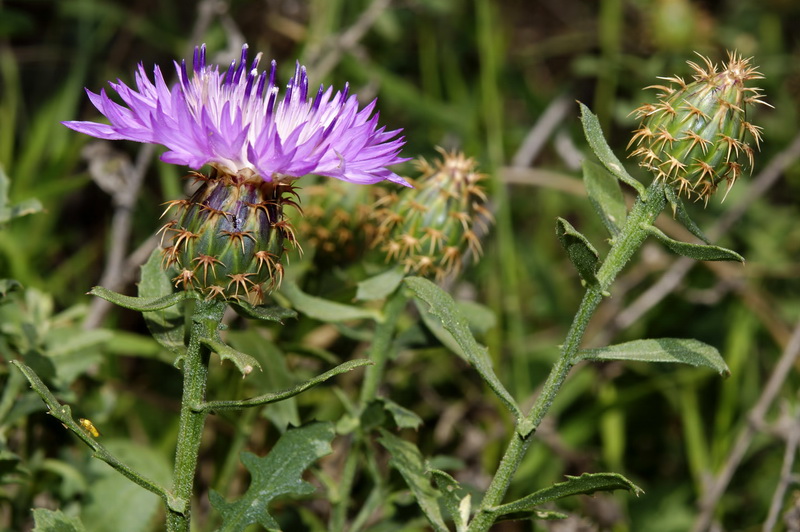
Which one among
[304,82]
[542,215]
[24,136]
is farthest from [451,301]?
[24,136]

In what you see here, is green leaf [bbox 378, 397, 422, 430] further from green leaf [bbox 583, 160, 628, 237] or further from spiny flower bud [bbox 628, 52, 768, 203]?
spiny flower bud [bbox 628, 52, 768, 203]

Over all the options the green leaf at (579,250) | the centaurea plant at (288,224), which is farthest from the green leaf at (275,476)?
the green leaf at (579,250)

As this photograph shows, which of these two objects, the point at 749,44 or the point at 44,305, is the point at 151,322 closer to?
the point at 44,305

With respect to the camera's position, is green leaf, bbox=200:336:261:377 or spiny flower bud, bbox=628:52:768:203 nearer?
green leaf, bbox=200:336:261:377

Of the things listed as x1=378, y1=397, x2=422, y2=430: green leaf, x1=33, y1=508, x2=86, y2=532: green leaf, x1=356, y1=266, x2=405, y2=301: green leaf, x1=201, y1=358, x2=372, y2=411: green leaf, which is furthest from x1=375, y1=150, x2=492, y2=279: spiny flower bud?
x1=33, y1=508, x2=86, y2=532: green leaf

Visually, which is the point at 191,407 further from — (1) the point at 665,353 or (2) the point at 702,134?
(2) the point at 702,134

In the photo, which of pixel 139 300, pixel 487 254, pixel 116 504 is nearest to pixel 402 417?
pixel 139 300

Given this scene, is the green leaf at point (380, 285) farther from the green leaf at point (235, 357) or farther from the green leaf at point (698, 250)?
the green leaf at point (698, 250)

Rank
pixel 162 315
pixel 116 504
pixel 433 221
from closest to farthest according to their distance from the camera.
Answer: pixel 162 315, pixel 433 221, pixel 116 504
